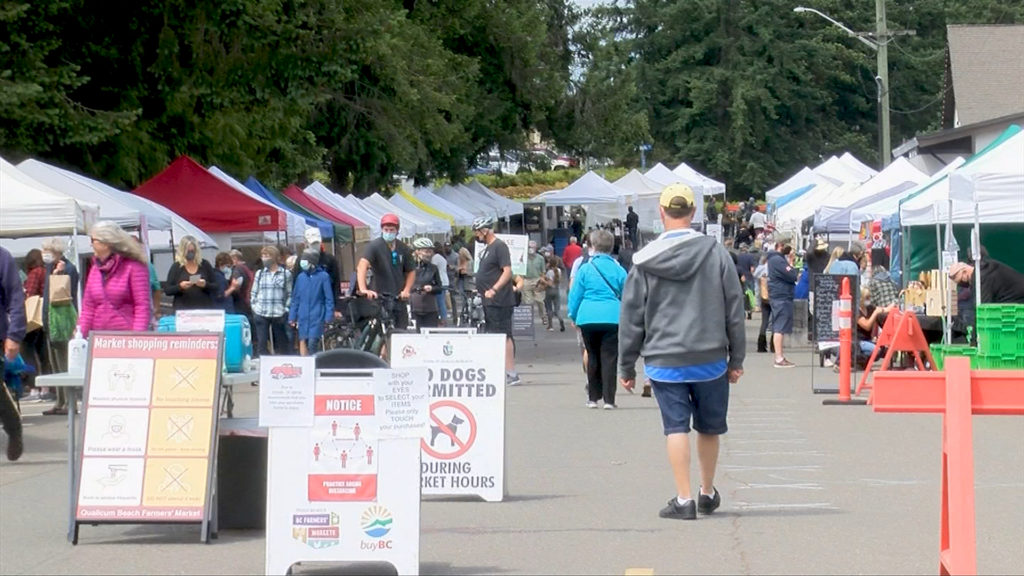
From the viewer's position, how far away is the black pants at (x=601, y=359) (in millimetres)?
15572

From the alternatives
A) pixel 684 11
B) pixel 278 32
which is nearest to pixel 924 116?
pixel 684 11

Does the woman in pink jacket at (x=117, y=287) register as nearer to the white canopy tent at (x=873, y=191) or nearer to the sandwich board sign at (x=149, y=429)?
the sandwich board sign at (x=149, y=429)

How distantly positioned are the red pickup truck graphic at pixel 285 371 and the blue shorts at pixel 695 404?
2391 millimetres

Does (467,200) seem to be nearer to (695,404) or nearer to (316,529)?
(695,404)

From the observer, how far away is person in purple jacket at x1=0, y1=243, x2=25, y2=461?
1186cm

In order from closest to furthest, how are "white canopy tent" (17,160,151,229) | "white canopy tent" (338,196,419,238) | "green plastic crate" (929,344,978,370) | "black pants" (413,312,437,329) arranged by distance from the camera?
"green plastic crate" (929,344,978,370) → "white canopy tent" (17,160,151,229) → "black pants" (413,312,437,329) → "white canopy tent" (338,196,419,238)

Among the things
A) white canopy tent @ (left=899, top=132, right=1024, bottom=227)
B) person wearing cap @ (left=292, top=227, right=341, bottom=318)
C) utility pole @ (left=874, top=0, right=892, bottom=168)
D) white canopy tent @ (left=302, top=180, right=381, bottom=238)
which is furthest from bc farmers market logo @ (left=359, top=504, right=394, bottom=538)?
utility pole @ (left=874, top=0, right=892, bottom=168)

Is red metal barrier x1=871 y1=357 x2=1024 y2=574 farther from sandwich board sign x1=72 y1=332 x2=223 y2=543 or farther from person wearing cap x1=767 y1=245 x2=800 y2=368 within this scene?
person wearing cap x1=767 y1=245 x2=800 y2=368

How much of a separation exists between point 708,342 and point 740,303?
33 cm

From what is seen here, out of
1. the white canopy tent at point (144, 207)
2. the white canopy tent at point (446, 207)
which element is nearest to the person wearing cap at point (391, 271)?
the white canopy tent at point (144, 207)

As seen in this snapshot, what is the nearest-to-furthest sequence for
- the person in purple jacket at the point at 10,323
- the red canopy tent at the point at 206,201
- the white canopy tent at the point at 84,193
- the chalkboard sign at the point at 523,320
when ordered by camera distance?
the person in purple jacket at the point at 10,323
the white canopy tent at the point at 84,193
the red canopy tent at the point at 206,201
the chalkboard sign at the point at 523,320

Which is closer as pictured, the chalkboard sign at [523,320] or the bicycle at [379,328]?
the bicycle at [379,328]

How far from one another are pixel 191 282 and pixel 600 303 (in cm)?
584

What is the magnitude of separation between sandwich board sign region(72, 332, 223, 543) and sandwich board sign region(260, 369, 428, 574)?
40.1 inches
